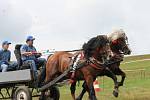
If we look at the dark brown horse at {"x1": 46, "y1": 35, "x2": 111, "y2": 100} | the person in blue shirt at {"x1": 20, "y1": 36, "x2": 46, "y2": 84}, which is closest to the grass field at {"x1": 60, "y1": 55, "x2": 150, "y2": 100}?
the person in blue shirt at {"x1": 20, "y1": 36, "x2": 46, "y2": 84}

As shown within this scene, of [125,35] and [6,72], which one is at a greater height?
[125,35]

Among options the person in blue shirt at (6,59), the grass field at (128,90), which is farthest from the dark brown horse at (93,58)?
the grass field at (128,90)

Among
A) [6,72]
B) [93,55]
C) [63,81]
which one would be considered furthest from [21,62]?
[93,55]

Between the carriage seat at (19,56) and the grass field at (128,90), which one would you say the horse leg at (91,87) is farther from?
the grass field at (128,90)

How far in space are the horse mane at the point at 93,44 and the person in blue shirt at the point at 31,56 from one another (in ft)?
6.47

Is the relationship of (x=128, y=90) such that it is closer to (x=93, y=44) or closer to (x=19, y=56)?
(x=19, y=56)

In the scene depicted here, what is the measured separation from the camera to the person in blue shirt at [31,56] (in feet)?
49.6

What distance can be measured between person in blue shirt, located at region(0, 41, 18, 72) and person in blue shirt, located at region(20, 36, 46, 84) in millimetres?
582

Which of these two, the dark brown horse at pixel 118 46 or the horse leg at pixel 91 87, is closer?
the horse leg at pixel 91 87

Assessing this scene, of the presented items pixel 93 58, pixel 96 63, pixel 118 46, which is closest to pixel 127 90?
pixel 118 46

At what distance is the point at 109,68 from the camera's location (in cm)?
1394

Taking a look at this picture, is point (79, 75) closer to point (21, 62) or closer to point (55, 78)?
point (55, 78)

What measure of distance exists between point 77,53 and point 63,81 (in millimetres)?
988

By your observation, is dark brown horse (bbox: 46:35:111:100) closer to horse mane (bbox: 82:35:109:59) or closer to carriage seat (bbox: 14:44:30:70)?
horse mane (bbox: 82:35:109:59)
